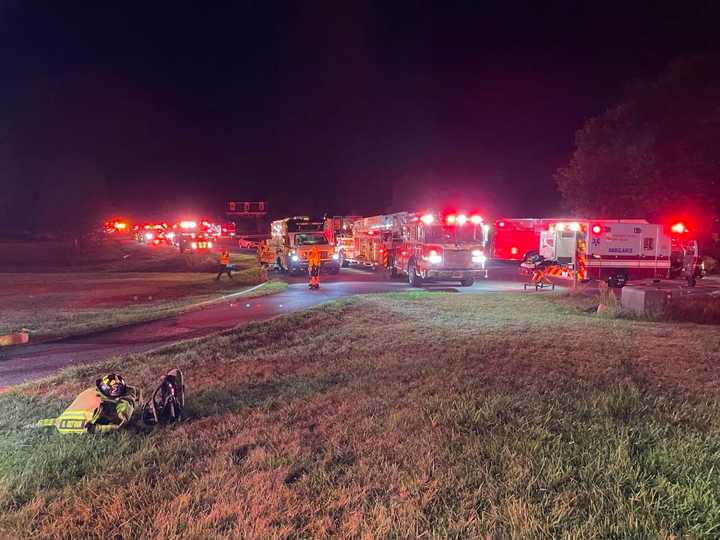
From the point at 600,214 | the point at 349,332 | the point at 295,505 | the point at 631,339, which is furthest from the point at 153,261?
the point at 295,505

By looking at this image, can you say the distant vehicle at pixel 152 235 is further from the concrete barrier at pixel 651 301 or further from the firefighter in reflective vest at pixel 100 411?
the firefighter in reflective vest at pixel 100 411

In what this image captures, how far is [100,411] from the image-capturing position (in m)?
5.07

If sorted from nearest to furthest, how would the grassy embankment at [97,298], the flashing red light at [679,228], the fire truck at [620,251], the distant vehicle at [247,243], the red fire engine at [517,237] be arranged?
1. the grassy embankment at [97,298]
2. the fire truck at [620,251]
3. the flashing red light at [679,228]
4. the red fire engine at [517,237]
5. the distant vehicle at [247,243]

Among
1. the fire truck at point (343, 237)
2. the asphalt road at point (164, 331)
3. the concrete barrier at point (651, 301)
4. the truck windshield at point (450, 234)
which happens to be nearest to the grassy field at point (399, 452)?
the asphalt road at point (164, 331)

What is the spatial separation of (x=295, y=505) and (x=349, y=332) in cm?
658

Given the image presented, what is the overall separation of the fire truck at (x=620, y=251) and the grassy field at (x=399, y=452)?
11.0 meters

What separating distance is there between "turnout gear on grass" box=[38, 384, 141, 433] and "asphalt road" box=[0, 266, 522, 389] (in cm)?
343

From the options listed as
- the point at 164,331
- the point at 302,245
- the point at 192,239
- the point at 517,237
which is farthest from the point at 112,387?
the point at 192,239

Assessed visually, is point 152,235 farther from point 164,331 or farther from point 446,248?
point 164,331

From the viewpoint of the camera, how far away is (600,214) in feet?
109

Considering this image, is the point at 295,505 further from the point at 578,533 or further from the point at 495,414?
the point at 495,414

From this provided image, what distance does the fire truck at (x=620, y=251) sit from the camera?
1838 centimetres

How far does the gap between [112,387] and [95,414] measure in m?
0.34

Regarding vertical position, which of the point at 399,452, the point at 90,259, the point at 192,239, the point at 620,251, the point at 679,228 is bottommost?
the point at 90,259
